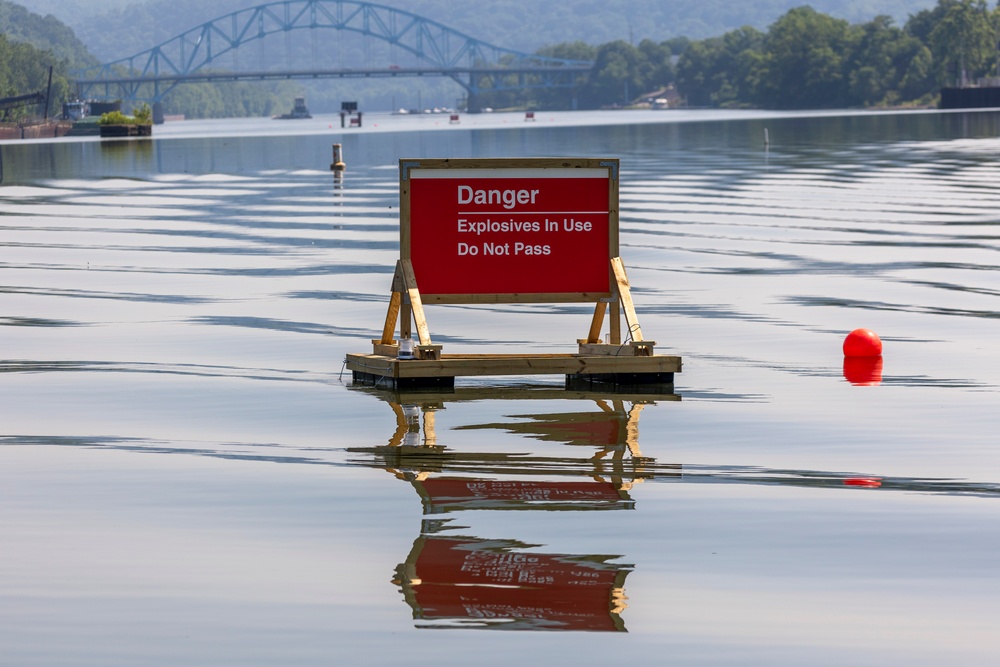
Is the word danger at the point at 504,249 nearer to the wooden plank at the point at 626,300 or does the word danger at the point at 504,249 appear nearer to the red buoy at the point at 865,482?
the wooden plank at the point at 626,300

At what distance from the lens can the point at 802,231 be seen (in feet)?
92.5

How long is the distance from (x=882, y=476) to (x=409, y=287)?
476cm

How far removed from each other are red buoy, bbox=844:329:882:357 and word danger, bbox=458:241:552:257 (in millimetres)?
2608

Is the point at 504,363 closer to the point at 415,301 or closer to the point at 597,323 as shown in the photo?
the point at 415,301

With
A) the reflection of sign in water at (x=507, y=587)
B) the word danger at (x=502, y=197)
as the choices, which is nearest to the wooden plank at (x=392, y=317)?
the word danger at (x=502, y=197)

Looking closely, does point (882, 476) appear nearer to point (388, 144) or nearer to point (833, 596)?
point (833, 596)

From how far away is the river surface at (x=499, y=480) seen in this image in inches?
260

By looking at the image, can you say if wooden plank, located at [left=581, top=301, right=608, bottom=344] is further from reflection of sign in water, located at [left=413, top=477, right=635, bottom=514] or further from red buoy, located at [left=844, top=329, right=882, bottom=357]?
reflection of sign in water, located at [left=413, top=477, right=635, bottom=514]

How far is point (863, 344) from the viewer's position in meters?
13.9

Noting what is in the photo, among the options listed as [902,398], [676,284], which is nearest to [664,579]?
[902,398]

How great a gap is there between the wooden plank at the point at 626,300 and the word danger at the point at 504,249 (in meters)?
0.56

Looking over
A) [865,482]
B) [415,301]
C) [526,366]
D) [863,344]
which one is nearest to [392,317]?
[415,301]

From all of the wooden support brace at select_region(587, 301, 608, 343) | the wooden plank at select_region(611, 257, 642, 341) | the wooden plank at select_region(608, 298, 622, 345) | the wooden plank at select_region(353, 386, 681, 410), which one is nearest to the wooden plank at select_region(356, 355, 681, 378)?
Result: the wooden plank at select_region(353, 386, 681, 410)

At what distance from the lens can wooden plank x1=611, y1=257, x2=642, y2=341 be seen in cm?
1287
